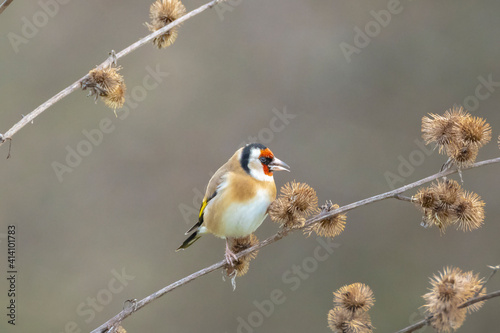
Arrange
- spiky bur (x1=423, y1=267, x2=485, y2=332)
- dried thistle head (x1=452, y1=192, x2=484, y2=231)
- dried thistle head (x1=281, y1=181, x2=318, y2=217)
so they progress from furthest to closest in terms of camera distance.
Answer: dried thistle head (x1=281, y1=181, x2=318, y2=217)
dried thistle head (x1=452, y1=192, x2=484, y2=231)
spiky bur (x1=423, y1=267, x2=485, y2=332)

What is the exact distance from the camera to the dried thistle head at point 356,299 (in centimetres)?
230

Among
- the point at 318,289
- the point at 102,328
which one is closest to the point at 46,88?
the point at 318,289

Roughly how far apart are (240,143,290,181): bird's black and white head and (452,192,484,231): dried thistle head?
100 cm

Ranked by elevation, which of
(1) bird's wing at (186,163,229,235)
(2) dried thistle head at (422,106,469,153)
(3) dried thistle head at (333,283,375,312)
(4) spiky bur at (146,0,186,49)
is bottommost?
(3) dried thistle head at (333,283,375,312)

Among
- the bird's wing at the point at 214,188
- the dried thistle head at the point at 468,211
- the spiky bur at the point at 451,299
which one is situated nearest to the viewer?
the spiky bur at the point at 451,299

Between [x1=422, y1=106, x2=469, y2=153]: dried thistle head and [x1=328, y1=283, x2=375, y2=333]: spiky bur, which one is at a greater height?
[x1=422, y1=106, x2=469, y2=153]: dried thistle head

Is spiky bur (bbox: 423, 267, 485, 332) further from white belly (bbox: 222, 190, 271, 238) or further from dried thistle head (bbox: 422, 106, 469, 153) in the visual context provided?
white belly (bbox: 222, 190, 271, 238)

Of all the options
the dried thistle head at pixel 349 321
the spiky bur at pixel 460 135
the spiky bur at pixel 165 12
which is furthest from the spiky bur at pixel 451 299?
the spiky bur at pixel 165 12

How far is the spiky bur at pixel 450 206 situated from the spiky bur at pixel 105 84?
1.28 meters

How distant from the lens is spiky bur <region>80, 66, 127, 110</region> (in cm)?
244

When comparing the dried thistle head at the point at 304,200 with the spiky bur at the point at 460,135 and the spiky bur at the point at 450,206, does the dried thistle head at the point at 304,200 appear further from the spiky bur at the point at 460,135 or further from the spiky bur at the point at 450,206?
the spiky bur at the point at 460,135

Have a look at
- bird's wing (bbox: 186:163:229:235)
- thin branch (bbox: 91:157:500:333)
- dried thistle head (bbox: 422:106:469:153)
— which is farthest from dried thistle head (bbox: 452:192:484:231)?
bird's wing (bbox: 186:163:229:235)

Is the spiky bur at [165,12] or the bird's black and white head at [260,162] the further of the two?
the bird's black and white head at [260,162]

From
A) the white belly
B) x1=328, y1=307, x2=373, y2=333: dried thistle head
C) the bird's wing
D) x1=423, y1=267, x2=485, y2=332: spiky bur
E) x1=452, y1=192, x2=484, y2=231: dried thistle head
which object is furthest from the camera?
the bird's wing
